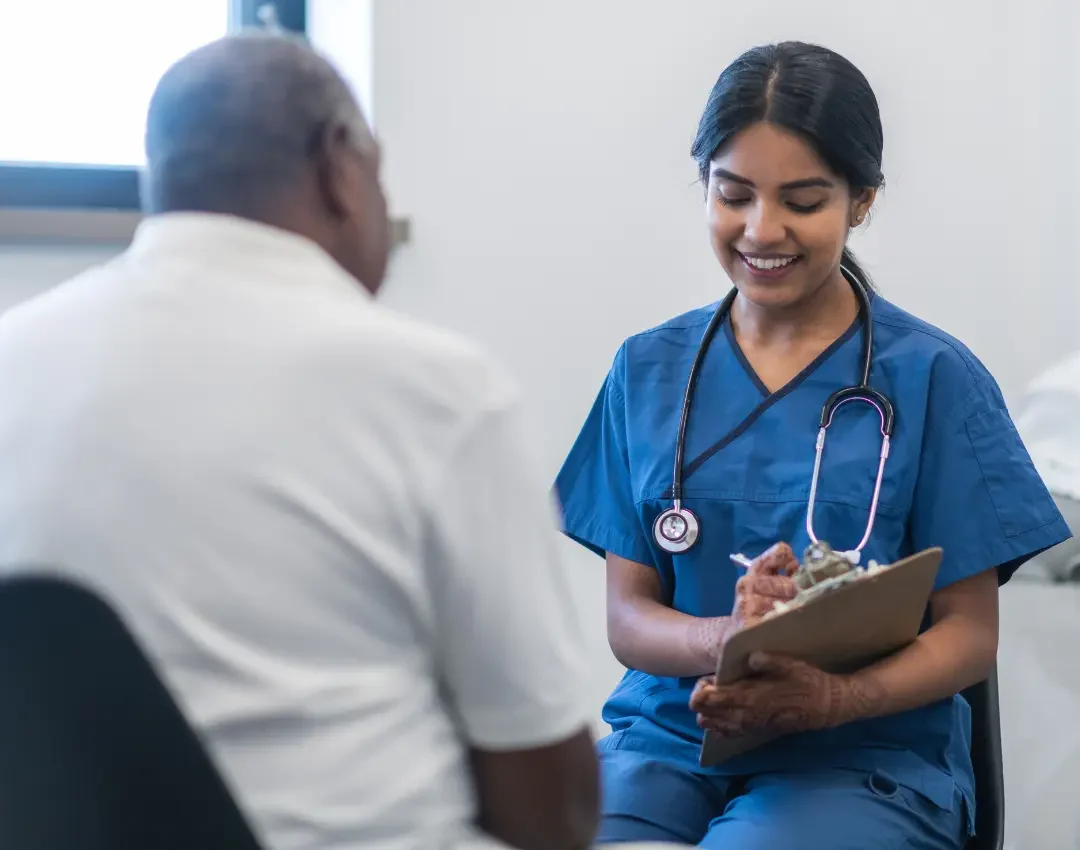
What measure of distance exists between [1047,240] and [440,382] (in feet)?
6.20

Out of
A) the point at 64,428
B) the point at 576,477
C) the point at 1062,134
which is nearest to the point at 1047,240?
the point at 1062,134

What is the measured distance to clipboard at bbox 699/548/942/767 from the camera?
1.07 metres

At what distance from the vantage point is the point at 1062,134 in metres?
2.31

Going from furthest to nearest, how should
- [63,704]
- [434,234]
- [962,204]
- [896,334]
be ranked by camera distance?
[962,204]
[434,234]
[896,334]
[63,704]

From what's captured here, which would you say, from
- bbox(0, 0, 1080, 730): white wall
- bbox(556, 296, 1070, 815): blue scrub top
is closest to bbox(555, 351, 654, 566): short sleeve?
bbox(556, 296, 1070, 815): blue scrub top

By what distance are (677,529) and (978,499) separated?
31 centimetres

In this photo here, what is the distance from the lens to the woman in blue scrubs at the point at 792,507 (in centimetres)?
122

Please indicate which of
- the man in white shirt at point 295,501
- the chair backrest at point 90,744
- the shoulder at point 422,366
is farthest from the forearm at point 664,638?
the chair backrest at point 90,744

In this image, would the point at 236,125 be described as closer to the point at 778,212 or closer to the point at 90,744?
the point at 90,744

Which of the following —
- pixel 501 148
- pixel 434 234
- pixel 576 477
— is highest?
pixel 501 148

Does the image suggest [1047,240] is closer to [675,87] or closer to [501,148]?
[675,87]

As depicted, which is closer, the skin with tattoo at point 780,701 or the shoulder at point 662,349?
the skin with tattoo at point 780,701

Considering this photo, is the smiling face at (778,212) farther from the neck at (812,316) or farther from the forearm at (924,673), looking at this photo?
the forearm at (924,673)

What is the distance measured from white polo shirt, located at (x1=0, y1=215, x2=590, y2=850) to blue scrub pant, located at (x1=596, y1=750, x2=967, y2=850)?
49 centimetres
